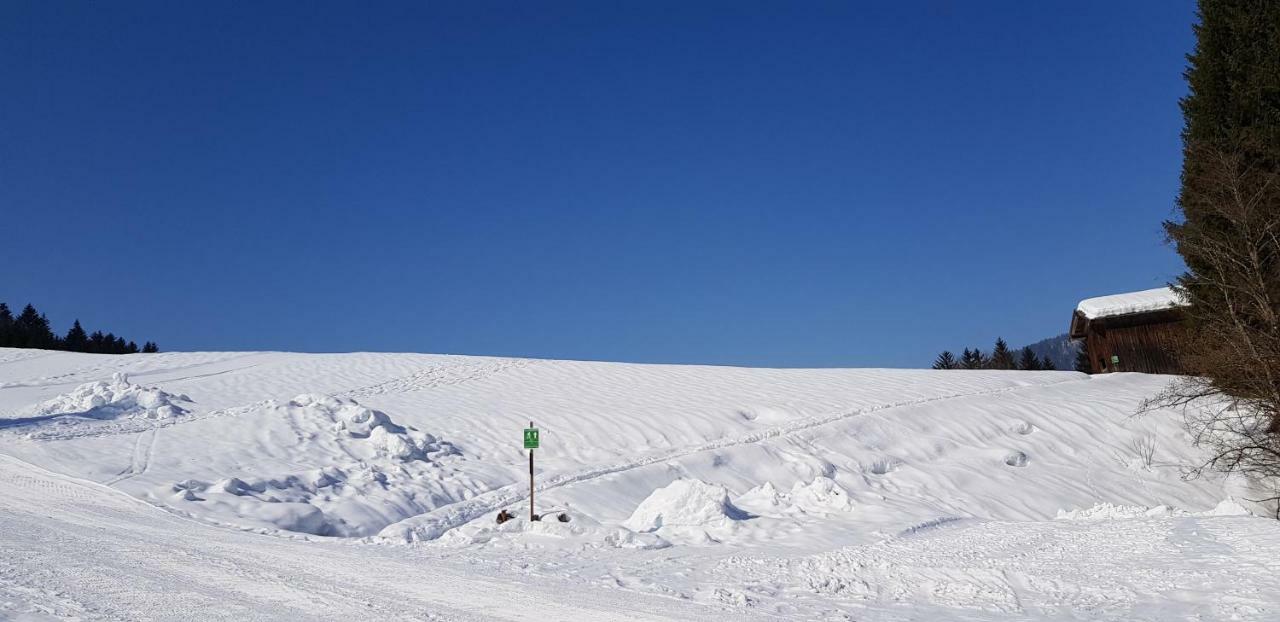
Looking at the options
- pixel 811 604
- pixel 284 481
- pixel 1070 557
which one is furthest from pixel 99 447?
pixel 1070 557

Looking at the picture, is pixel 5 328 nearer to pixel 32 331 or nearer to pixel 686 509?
pixel 32 331

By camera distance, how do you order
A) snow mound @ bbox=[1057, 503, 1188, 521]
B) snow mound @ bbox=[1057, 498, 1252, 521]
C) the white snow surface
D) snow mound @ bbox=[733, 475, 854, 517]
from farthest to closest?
1. snow mound @ bbox=[733, 475, 854, 517]
2. snow mound @ bbox=[1057, 503, 1188, 521]
3. snow mound @ bbox=[1057, 498, 1252, 521]
4. the white snow surface

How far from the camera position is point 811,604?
318 inches

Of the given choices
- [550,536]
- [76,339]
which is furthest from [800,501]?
[76,339]

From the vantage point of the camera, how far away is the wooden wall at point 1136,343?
31.4 m

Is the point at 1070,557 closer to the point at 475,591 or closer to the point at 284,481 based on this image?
the point at 475,591

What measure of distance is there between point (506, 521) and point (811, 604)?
7151mm

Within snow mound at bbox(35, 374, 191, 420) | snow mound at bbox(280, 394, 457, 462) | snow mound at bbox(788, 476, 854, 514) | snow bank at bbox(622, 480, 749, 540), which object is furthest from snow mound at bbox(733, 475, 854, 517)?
snow mound at bbox(35, 374, 191, 420)

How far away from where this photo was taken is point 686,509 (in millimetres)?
13797

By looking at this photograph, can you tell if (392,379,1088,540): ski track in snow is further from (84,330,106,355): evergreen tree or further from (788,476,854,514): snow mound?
(84,330,106,355): evergreen tree

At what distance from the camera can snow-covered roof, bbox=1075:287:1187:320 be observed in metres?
31.5

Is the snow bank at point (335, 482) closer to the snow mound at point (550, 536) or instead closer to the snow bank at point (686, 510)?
the snow mound at point (550, 536)

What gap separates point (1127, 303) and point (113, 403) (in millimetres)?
35005

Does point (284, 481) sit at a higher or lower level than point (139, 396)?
lower
